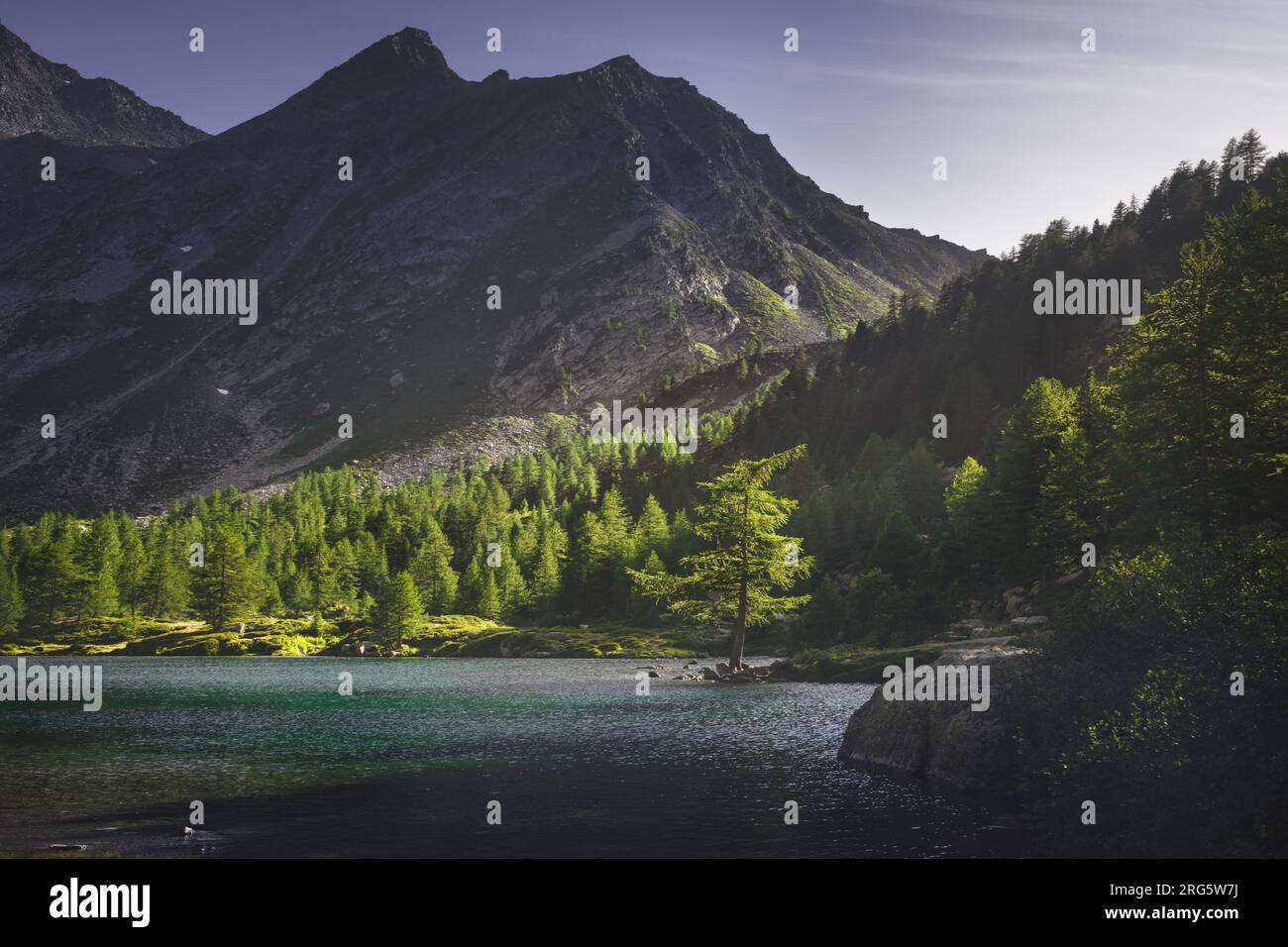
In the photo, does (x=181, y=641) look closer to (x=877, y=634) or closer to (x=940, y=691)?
(x=877, y=634)

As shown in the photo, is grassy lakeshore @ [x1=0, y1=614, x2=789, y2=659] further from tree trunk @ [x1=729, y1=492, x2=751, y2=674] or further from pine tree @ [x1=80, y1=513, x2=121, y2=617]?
tree trunk @ [x1=729, y1=492, x2=751, y2=674]

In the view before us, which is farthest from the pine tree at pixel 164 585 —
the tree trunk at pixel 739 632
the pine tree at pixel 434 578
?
the tree trunk at pixel 739 632

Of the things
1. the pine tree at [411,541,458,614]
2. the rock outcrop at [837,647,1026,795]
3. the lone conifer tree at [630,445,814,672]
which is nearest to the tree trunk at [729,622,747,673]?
the lone conifer tree at [630,445,814,672]

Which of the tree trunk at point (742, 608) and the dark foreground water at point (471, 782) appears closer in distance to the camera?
the dark foreground water at point (471, 782)

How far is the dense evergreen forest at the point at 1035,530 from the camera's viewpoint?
70.8 feet

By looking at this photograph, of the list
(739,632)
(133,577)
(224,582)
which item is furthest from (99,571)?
(739,632)

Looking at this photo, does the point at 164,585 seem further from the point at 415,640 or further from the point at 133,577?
the point at 415,640

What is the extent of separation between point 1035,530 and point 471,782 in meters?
54.0

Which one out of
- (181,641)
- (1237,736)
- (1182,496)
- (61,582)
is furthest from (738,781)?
(61,582)

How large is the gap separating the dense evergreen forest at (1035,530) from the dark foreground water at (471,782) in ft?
18.7

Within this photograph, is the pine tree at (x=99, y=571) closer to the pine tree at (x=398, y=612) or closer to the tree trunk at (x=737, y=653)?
the pine tree at (x=398, y=612)

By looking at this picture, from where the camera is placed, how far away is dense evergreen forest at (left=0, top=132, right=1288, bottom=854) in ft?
70.8

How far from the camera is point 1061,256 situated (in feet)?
508

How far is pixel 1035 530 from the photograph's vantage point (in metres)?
69.0
